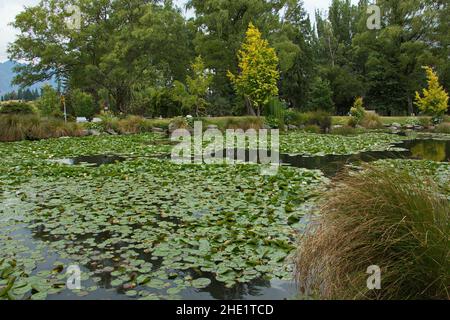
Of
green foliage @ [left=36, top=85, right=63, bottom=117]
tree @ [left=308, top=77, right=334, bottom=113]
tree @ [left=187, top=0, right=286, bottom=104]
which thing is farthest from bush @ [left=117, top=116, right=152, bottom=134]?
tree @ [left=308, top=77, right=334, bottom=113]

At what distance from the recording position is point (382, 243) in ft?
9.25

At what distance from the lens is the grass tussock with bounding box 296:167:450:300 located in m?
2.68

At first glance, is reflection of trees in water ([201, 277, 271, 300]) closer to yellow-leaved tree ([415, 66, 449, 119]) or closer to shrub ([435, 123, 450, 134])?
shrub ([435, 123, 450, 134])

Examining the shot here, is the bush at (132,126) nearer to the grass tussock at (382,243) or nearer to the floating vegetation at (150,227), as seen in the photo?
the floating vegetation at (150,227)

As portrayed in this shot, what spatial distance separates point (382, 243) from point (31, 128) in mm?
16782

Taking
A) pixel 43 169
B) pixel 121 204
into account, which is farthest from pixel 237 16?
pixel 121 204

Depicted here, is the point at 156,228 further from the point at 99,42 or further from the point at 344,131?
the point at 99,42

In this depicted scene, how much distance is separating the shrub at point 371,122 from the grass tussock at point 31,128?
16.6 meters

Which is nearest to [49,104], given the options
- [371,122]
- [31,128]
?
[31,128]

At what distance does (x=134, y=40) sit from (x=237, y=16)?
818 centimetres
